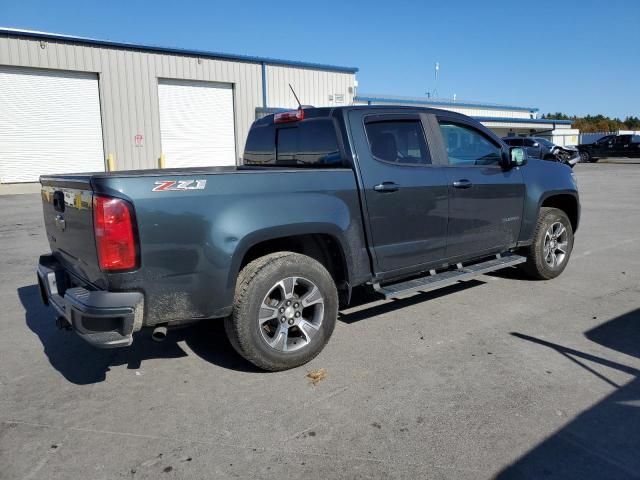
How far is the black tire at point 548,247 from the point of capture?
600 centimetres

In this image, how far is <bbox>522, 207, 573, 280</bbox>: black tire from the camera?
6.00 metres

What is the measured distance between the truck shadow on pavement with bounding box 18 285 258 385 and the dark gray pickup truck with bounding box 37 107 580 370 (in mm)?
472

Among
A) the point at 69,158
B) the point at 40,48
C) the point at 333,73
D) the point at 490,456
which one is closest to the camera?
the point at 490,456

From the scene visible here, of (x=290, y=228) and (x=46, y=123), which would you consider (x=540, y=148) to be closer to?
(x=46, y=123)

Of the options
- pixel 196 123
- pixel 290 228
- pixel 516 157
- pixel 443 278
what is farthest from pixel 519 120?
pixel 290 228

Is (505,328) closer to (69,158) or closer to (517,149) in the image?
(517,149)

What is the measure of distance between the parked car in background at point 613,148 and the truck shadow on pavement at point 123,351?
40.6m

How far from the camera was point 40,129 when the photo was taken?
2059 cm

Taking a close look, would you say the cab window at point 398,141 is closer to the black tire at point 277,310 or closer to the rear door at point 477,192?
the rear door at point 477,192

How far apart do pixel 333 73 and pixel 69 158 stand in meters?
13.8

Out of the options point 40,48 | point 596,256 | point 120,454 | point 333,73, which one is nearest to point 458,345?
point 120,454

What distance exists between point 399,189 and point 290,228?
113 centimetres

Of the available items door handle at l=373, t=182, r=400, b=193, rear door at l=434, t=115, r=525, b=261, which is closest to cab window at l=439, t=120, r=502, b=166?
rear door at l=434, t=115, r=525, b=261

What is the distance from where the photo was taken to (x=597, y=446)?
2842 mm
